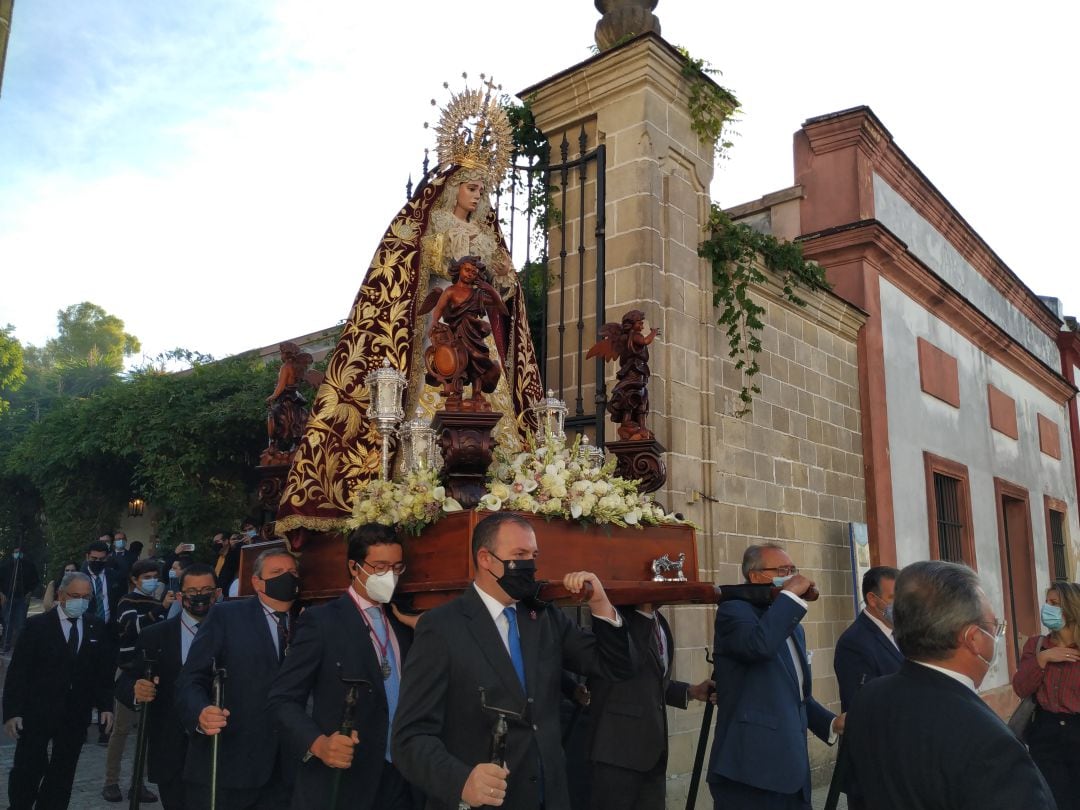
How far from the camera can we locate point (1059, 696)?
4.61 m

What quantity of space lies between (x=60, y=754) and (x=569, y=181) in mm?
5042

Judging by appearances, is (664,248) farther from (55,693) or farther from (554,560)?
(55,693)

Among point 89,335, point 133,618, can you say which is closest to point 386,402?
point 133,618

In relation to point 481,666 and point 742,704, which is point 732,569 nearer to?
point 742,704

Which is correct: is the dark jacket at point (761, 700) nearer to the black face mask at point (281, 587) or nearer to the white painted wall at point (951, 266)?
the black face mask at point (281, 587)

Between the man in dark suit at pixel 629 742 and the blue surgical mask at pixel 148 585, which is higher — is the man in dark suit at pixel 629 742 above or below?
below

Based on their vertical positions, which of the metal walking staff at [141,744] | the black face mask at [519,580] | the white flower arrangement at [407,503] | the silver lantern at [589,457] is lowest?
the metal walking staff at [141,744]

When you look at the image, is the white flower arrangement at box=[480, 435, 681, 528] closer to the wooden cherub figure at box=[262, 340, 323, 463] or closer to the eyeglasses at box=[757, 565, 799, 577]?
the eyeglasses at box=[757, 565, 799, 577]

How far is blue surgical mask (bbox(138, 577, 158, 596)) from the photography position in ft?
22.7

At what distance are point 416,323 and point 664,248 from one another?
2.43m

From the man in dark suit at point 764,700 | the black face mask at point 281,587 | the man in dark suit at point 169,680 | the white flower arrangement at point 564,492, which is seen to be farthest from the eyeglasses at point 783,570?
the man in dark suit at point 169,680

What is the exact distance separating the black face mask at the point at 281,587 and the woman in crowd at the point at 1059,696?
3.63 metres

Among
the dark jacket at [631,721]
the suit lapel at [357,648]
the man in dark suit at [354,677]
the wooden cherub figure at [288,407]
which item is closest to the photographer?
the man in dark suit at [354,677]

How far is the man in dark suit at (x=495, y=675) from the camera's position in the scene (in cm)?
263
